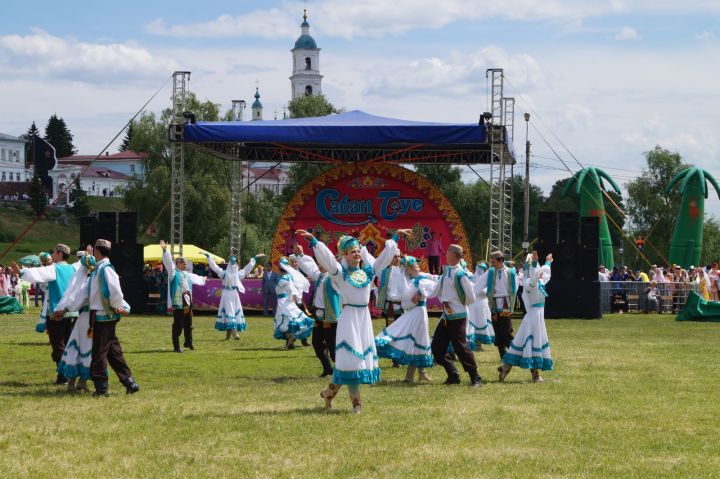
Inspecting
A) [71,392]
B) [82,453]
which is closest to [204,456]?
[82,453]

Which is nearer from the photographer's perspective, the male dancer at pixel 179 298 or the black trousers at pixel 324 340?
the black trousers at pixel 324 340

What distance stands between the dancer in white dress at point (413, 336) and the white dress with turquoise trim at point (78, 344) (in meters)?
3.81

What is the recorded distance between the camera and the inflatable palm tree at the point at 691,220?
48.9 meters

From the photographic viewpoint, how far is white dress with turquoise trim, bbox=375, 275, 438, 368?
49.4ft

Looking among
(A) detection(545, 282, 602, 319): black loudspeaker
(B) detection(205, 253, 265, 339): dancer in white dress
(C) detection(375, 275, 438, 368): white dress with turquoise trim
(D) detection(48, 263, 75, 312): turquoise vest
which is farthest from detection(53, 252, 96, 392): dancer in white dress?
(A) detection(545, 282, 602, 319): black loudspeaker

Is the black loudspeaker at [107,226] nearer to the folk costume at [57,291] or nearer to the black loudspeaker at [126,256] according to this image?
the black loudspeaker at [126,256]

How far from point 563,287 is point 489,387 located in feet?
Result: 58.0

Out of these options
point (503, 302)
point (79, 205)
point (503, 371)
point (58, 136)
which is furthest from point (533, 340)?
point (58, 136)

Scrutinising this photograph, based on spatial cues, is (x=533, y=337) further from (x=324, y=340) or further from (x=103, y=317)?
(x=103, y=317)

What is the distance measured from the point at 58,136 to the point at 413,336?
128079 millimetres

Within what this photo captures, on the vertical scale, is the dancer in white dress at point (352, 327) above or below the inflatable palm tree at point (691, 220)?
below

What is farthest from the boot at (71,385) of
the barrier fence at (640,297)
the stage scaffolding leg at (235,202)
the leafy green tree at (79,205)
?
the leafy green tree at (79,205)

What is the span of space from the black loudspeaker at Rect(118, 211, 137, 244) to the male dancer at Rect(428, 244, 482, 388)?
18.7 m

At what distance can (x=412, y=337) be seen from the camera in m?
15.2
